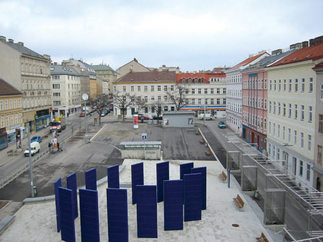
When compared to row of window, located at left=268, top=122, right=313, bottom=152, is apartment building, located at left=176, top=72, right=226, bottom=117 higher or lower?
higher

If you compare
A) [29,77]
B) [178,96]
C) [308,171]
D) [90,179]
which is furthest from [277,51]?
[29,77]

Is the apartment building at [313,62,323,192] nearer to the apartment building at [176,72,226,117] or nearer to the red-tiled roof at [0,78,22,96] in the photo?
the red-tiled roof at [0,78,22,96]

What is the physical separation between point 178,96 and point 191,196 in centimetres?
5437

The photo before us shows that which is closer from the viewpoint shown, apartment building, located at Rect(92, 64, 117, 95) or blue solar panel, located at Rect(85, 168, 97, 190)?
blue solar panel, located at Rect(85, 168, 97, 190)

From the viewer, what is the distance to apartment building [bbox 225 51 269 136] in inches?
1932

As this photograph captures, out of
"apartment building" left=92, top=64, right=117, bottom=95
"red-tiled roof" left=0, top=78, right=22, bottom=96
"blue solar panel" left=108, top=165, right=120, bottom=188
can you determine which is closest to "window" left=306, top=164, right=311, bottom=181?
"blue solar panel" left=108, top=165, right=120, bottom=188

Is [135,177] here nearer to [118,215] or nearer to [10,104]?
[118,215]

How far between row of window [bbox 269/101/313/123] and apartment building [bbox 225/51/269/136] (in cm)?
1460

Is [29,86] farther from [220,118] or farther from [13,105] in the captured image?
[220,118]

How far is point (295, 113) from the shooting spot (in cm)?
2795

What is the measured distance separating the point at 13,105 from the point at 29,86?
7197 millimetres

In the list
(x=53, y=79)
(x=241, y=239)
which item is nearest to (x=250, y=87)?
(x=241, y=239)

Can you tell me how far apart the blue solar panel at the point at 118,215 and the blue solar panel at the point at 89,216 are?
2.15ft

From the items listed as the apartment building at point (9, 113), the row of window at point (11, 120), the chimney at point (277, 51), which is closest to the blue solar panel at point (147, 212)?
the apartment building at point (9, 113)
